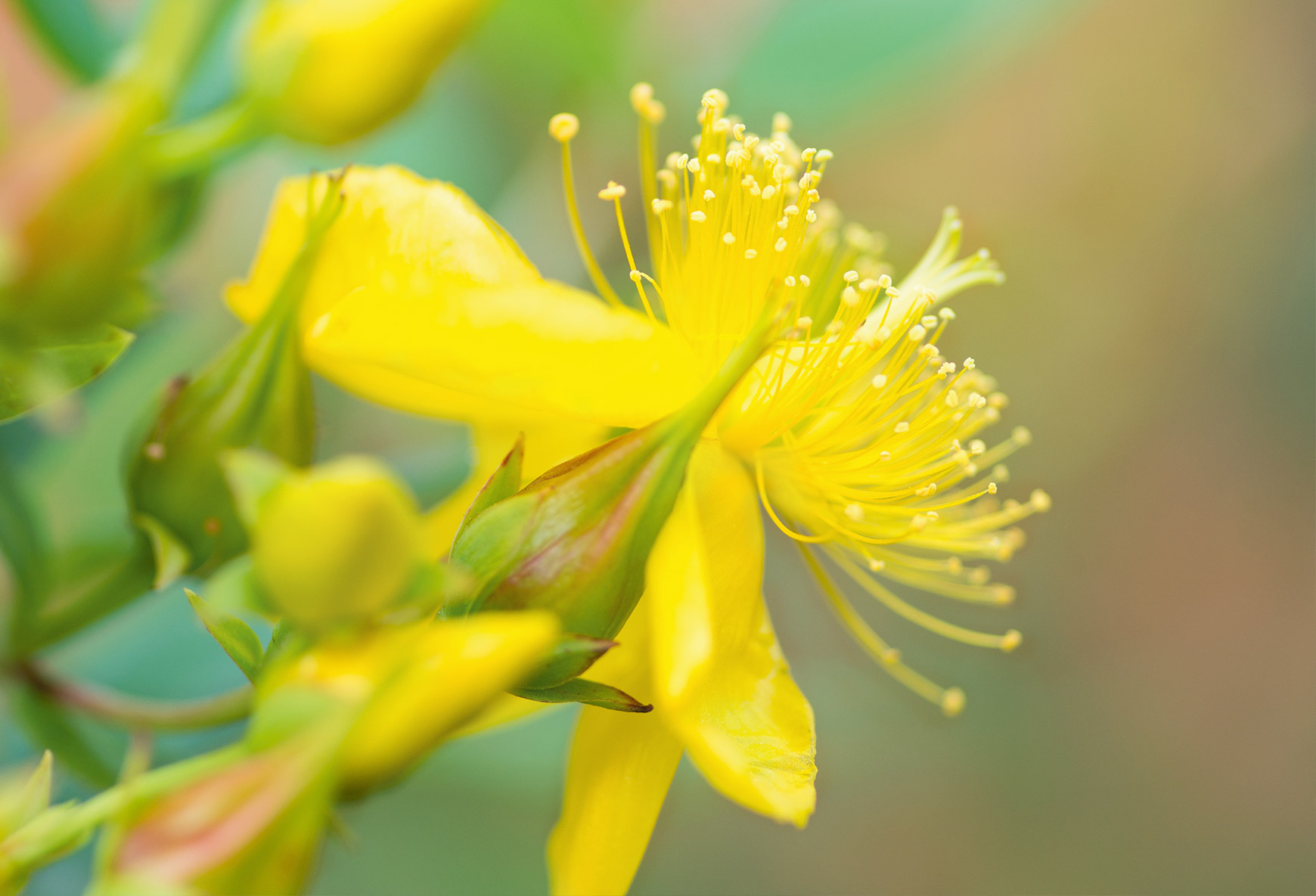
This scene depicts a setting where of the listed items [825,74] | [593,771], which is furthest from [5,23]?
[593,771]

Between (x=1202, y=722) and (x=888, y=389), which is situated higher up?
(x=888, y=389)

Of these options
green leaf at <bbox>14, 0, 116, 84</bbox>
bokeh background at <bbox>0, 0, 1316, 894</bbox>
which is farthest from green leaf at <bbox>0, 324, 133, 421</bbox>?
bokeh background at <bbox>0, 0, 1316, 894</bbox>

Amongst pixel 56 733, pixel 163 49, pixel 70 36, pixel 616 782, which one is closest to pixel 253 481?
pixel 163 49

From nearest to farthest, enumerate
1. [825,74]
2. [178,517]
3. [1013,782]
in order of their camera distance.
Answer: [178,517]
[825,74]
[1013,782]

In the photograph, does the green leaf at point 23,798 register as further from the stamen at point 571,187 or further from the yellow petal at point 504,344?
the stamen at point 571,187

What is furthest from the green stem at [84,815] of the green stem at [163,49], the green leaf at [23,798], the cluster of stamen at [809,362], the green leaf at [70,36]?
the green leaf at [70,36]

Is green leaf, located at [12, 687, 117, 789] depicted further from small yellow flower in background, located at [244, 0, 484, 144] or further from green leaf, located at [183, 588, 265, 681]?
small yellow flower in background, located at [244, 0, 484, 144]

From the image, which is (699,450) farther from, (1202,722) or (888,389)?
(1202,722)
